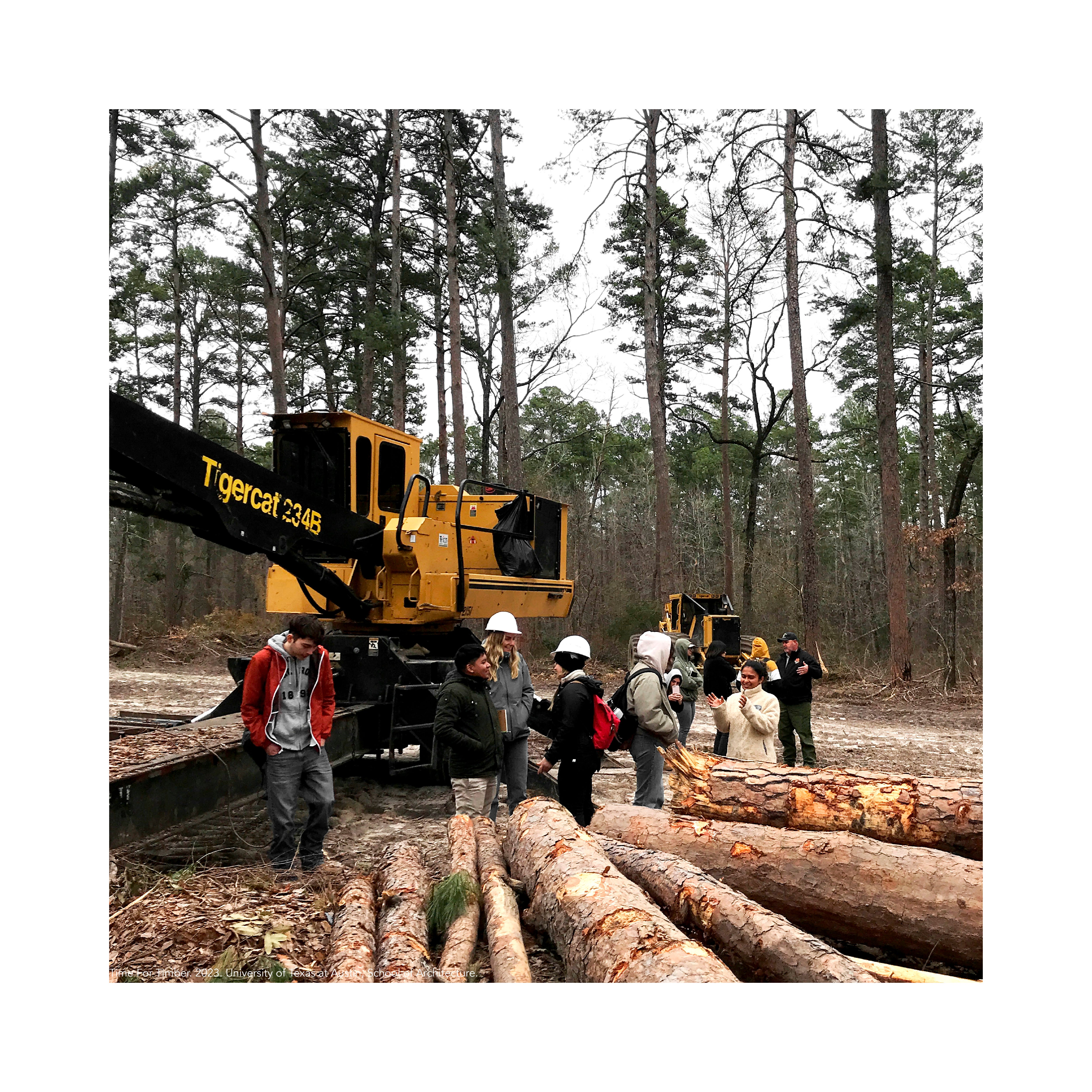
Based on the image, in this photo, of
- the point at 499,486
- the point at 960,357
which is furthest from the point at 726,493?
the point at 499,486

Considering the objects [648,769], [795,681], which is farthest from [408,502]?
[795,681]

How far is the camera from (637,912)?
157 inches

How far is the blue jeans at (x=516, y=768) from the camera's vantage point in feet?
23.1

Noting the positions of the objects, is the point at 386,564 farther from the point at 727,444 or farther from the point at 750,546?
the point at 727,444

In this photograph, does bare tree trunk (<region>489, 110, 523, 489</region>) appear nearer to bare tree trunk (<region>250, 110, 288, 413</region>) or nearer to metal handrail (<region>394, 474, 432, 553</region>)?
bare tree trunk (<region>250, 110, 288, 413</region>)

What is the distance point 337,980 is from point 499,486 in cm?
596

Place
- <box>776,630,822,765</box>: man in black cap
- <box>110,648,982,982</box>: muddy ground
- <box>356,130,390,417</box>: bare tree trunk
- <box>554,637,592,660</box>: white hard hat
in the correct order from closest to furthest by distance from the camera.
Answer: <box>110,648,982,982</box>: muddy ground, <box>554,637,592,660</box>: white hard hat, <box>776,630,822,765</box>: man in black cap, <box>356,130,390,417</box>: bare tree trunk

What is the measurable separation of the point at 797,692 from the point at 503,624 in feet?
14.4

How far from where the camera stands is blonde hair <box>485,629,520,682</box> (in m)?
6.54

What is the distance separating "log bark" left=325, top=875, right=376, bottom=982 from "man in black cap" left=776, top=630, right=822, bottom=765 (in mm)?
5784

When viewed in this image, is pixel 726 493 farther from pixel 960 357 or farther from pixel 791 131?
pixel 791 131

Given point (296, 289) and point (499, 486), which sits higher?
point (296, 289)

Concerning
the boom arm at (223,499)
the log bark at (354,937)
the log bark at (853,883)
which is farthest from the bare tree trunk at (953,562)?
the log bark at (354,937)

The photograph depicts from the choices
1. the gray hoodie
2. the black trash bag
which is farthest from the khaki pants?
the black trash bag
